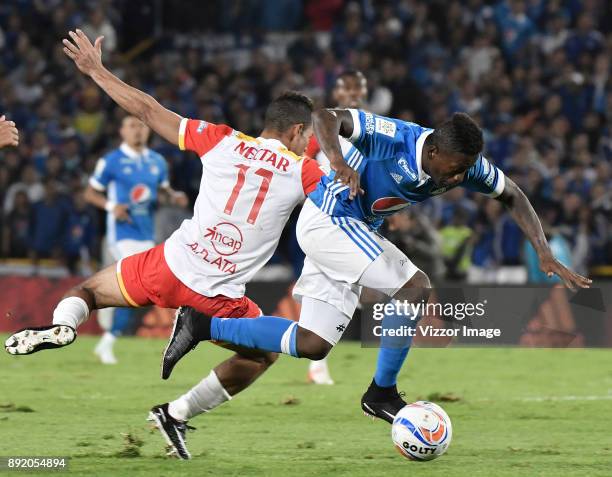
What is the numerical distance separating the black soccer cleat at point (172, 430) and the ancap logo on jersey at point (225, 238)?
3.28 feet

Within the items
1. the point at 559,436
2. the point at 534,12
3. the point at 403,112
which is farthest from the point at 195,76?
the point at 559,436

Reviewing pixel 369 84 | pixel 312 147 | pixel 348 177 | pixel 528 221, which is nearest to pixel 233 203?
pixel 348 177

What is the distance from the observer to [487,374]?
13297mm

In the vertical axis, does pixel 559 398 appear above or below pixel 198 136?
below

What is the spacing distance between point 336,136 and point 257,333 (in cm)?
124

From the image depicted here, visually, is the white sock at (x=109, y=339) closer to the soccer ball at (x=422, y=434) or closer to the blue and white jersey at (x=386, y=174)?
the blue and white jersey at (x=386, y=174)

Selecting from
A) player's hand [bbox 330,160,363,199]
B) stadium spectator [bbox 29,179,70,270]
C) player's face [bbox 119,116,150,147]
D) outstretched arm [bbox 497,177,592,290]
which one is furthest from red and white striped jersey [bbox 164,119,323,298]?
stadium spectator [bbox 29,179,70,270]

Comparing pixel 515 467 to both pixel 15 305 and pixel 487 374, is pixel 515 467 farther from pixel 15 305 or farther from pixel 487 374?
pixel 15 305

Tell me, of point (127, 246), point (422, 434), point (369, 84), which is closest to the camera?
point (422, 434)

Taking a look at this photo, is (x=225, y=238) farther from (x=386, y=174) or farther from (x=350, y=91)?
(x=350, y=91)

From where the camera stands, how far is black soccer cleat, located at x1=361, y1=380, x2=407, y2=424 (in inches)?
325

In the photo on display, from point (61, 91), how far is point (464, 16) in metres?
6.73

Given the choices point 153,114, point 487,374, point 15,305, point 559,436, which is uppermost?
point 153,114

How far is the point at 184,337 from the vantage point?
7875mm
